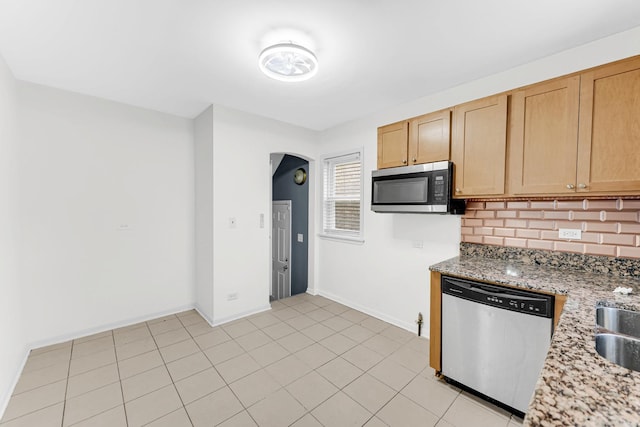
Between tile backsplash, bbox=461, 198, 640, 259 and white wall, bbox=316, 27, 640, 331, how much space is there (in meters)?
0.25

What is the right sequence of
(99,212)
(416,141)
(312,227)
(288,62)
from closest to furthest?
1. (288,62)
2. (416,141)
3. (99,212)
4. (312,227)

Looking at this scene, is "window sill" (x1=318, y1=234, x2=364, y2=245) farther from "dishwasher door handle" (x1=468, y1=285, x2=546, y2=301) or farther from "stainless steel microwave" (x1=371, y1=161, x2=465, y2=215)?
"dishwasher door handle" (x1=468, y1=285, x2=546, y2=301)

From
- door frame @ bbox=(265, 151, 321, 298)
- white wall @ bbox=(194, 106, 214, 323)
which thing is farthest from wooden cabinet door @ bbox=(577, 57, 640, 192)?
white wall @ bbox=(194, 106, 214, 323)

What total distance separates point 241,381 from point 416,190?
87.7 inches

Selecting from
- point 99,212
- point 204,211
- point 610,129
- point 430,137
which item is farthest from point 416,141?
point 99,212

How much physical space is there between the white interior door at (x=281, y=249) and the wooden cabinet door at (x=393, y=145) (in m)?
2.34

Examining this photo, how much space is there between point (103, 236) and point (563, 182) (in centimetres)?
423

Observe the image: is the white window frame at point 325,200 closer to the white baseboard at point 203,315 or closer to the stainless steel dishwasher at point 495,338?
the stainless steel dishwasher at point 495,338

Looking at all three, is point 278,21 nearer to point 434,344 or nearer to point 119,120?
point 119,120

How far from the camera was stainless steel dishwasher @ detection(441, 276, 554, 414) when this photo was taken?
1702 millimetres

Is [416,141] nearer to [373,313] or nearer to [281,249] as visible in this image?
Answer: [373,313]

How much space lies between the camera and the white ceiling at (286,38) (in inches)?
63.5

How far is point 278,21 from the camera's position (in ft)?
5.67

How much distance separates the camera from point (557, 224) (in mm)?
2131
